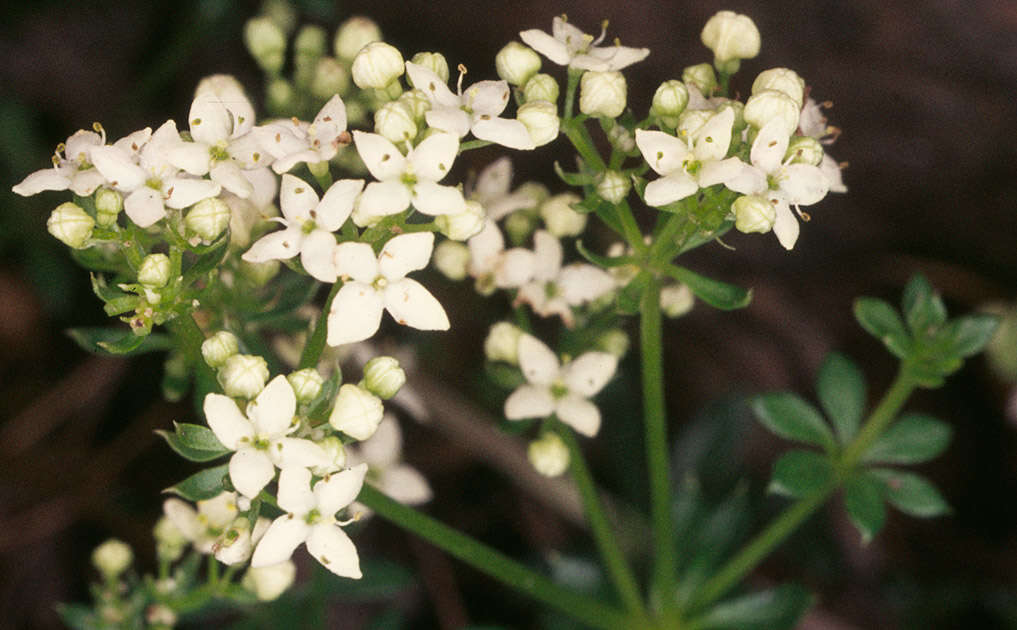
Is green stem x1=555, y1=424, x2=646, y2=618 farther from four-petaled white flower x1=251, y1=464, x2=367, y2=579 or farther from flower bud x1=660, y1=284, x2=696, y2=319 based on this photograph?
four-petaled white flower x1=251, y1=464, x2=367, y2=579

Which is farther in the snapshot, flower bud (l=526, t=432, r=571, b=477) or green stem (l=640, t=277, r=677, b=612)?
flower bud (l=526, t=432, r=571, b=477)

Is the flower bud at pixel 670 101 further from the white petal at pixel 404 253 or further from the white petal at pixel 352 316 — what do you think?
the white petal at pixel 352 316

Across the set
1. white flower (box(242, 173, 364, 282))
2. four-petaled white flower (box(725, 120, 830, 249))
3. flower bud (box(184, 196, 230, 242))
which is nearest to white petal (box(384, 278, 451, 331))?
white flower (box(242, 173, 364, 282))

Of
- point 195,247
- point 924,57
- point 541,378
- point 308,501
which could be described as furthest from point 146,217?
point 924,57

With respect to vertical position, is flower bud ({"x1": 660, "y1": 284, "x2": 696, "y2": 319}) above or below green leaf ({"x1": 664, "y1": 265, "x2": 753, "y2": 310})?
above

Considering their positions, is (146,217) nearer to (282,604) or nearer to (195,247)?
(195,247)

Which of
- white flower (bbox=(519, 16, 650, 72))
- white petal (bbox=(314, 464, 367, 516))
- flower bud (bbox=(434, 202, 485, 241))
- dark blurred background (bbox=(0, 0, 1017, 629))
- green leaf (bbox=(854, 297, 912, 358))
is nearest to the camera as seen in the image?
white petal (bbox=(314, 464, 367, 516))

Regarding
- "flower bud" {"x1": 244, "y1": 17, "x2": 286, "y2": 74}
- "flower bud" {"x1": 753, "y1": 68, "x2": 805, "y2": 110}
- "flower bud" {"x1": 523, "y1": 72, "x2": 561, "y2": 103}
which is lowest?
"flower bud" {"x1": 523, "y1": 72, "x2": 561, "y2": 103}

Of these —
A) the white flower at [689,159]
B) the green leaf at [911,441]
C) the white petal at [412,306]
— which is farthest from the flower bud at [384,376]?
the green leaf at [911,441]
